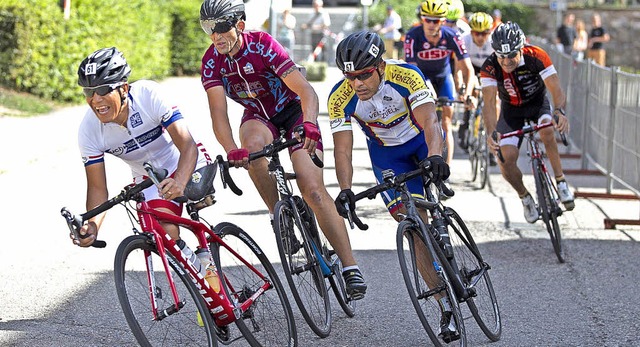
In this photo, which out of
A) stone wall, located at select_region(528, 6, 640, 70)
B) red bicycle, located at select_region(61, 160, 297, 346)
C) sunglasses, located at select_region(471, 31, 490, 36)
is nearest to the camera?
red bicycle, located at select_region(61, 160, 297, 346)

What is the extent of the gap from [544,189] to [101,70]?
4.77 metres

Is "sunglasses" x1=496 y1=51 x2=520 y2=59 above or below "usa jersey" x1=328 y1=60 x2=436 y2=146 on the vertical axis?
below

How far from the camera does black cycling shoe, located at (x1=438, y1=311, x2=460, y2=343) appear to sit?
21.0 ft

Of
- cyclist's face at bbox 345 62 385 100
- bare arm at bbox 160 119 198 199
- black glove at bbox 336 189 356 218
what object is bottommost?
black glove at bbox 336 189 356 218

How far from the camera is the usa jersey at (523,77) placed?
10070mm

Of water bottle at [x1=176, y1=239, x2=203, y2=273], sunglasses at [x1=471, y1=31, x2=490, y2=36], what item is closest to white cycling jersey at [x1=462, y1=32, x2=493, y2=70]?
sunglasses at [x1=471, y1=31, x2=490, y2=36]

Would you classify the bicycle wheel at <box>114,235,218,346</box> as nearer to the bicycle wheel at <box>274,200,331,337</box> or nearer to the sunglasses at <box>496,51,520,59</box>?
the bicycle wheel at <box>274,200,331,337</box>

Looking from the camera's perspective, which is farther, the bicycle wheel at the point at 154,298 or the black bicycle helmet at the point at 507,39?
the black bicycle helmet at the point at 507,39

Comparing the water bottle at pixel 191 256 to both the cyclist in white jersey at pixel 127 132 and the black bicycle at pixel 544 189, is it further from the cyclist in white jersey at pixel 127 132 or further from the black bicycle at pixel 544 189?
the black bicycle at pixel 544 189

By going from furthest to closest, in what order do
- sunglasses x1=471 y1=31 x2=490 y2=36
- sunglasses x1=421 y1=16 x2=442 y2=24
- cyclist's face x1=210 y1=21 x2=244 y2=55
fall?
1. sunglasses x1=471 y1=31 x2=490 y2=36
2. sunglasses x1=421 y1=16 x2=442 y2=24
3. cyclist's face x1=210 y1=21 x2=244 y2=55

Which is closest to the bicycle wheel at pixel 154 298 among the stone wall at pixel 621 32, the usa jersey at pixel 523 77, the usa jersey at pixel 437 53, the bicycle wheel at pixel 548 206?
the bicycle wheel at pixel 548 206

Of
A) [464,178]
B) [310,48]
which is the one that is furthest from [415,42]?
[310,48]

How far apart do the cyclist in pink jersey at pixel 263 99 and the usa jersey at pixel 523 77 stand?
2769 millimetres

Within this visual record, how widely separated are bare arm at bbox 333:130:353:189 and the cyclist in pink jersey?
0.13 metres
